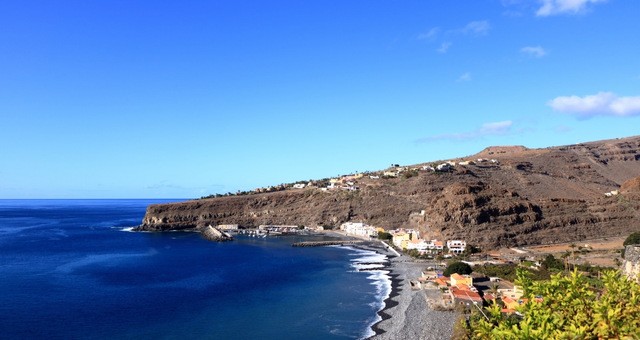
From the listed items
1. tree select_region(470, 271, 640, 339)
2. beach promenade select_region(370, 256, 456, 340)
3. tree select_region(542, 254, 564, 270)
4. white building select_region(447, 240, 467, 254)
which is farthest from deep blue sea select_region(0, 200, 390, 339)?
tree select_region(470, 271, 640, 339)

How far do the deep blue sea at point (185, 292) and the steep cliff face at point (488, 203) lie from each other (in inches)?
814

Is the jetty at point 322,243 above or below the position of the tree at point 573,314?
below

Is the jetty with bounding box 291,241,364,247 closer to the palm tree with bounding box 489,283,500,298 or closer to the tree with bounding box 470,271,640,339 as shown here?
the palm tree with bounding box 489,283,500,298

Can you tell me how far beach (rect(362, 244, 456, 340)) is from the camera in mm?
38375

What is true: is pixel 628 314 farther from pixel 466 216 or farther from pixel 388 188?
pixel 388 188

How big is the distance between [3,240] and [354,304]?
94660 mm

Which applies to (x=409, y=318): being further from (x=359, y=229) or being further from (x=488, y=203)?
(x=359, y=229)

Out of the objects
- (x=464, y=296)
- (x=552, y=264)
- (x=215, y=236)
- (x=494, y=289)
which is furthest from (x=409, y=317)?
(x=215, y=236)

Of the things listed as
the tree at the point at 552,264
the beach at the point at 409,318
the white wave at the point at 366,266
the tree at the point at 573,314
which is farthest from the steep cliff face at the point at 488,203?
the tree at the point at 573,314

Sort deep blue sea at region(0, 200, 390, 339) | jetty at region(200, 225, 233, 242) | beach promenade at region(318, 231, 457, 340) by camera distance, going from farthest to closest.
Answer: jetty at region(200, 225, 233, 242), deep blue sea at region(0, 200, 390, 339), beach promenade at region(318, 231, 457, 340)

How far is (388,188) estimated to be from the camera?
124 metres

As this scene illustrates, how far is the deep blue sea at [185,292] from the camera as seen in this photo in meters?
41.0

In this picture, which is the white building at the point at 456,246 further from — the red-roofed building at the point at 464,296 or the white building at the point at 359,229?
the red-roofed building at the point at 464,296

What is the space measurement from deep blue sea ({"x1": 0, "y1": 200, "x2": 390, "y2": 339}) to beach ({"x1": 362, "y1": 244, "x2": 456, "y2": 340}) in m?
1.45
